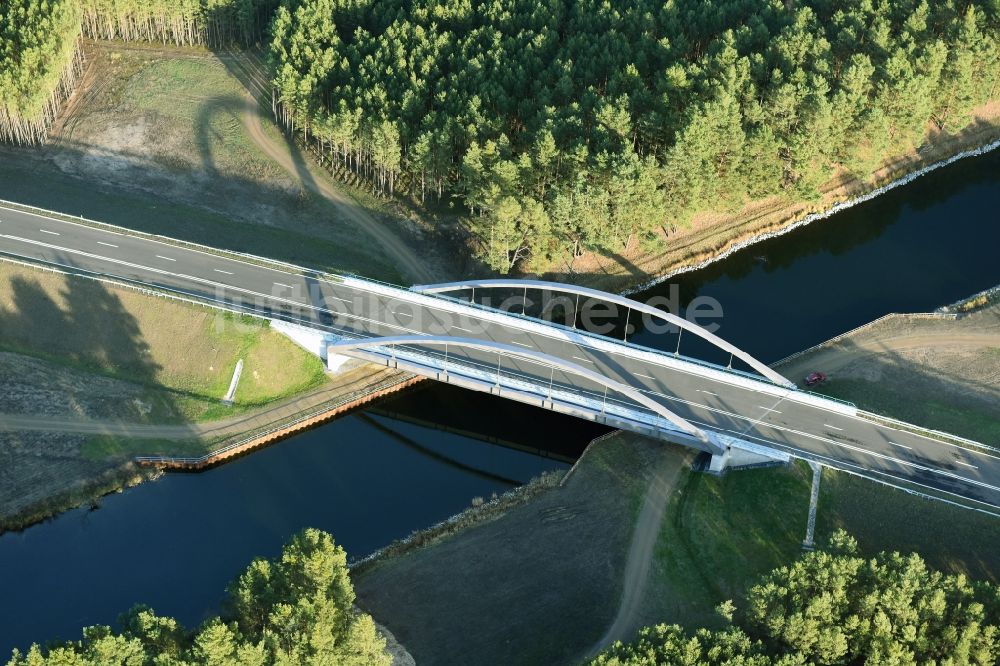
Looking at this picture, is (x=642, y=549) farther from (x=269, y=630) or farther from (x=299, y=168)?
(x=299, y=168)

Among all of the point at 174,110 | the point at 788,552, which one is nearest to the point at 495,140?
the point at 174,110

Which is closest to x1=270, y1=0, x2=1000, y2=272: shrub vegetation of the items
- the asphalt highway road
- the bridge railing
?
the asphalt highway road

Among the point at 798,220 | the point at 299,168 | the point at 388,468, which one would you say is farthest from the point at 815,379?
the point at 299,168

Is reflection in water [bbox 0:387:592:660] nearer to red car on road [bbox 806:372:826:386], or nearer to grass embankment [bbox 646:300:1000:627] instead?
grass embankment [bbox 646:300:1000:627]

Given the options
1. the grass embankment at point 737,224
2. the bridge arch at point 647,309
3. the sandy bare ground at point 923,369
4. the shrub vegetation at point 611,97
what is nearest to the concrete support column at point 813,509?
the bridge arch at point 647,309

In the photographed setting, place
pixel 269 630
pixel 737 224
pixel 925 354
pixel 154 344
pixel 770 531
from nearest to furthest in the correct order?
pixel 269 630 < pixel 770 531 < pixel 154 344 < pixel 925 354 < pixel 737 224

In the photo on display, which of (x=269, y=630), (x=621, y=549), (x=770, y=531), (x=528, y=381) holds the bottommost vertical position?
(x=269, y=630)

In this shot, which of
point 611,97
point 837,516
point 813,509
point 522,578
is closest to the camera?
point 522,578
